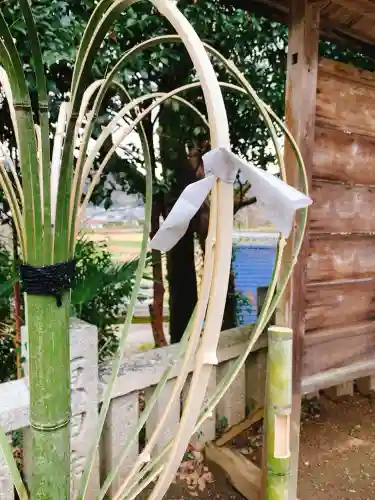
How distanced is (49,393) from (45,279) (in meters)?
0.21

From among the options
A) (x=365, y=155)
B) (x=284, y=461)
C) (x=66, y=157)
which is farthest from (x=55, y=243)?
(x=365, y=155)

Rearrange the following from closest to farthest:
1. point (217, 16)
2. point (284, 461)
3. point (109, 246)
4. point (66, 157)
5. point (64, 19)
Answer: point (66, 157), point (284, 461), point (64, 19), point (217, 16), point (109, 246)

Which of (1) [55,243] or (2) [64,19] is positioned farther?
(2) [64,19]

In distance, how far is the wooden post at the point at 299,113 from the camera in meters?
1.81

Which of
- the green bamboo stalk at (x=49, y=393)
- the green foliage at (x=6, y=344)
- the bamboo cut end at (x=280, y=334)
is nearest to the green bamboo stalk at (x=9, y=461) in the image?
the green bamboo stalk at (x=49, y=393)

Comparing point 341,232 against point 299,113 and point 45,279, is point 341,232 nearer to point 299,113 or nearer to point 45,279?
point 299,113

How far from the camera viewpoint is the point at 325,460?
243 cm

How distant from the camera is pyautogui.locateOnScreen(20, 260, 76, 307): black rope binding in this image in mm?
771

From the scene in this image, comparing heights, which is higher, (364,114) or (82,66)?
(364,114)

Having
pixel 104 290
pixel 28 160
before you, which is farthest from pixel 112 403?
pixel 28 160

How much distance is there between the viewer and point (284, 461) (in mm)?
1264

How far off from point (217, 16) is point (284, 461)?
2681 millimetres

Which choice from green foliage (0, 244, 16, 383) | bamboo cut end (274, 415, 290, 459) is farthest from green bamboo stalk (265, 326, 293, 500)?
green foliage (0, 244, 16, 383)

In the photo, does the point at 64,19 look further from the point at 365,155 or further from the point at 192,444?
the point at 192,444
